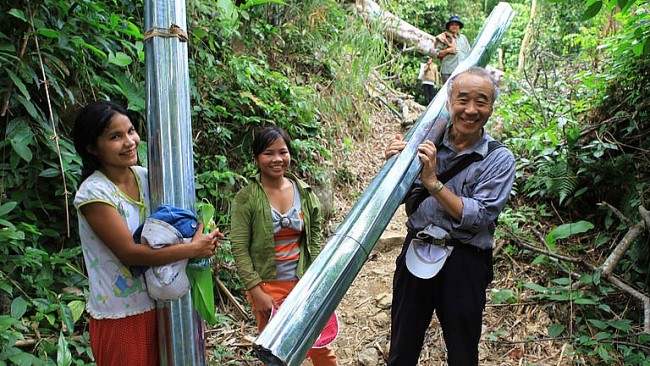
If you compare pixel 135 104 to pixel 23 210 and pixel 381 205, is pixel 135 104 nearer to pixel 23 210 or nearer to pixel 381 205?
pixel 23 210

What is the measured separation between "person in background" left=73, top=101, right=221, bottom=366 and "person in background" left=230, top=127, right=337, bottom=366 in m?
0.57

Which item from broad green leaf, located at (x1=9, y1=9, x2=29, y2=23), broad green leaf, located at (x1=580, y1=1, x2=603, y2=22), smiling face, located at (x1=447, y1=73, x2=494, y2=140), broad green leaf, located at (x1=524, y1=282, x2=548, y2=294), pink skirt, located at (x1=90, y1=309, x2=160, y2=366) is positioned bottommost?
broad green leaf, located at (x1=524, y1=282, x2=548, y2=294)

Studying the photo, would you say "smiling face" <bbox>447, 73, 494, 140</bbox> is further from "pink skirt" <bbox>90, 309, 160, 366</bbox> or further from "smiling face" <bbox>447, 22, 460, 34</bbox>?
"smiling face" <bbox>447, 22, 460, 34</bbox>

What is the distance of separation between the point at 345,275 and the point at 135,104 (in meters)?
2.34

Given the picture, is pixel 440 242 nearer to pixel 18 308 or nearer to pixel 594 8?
pixel 594 8

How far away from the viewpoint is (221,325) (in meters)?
3.20

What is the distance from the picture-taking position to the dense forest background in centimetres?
247

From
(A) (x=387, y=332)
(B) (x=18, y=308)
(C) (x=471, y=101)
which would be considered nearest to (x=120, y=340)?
(B) (x=18, y=308)

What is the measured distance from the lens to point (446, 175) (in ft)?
6.39

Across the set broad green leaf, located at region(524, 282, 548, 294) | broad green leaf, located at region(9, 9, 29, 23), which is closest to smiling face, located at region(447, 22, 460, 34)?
broad green leaf, located at region(524, 282, 548, 294)

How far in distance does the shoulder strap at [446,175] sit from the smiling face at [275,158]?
667 millimetres

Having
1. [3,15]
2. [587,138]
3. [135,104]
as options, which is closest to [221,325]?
[135,104]

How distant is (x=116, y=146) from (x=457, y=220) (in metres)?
1.37

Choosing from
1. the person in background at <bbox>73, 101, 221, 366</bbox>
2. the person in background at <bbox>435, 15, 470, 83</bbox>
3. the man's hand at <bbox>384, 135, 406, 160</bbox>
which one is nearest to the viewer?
the person in background at <bbox>73, 101, 221, 366</bbox>
